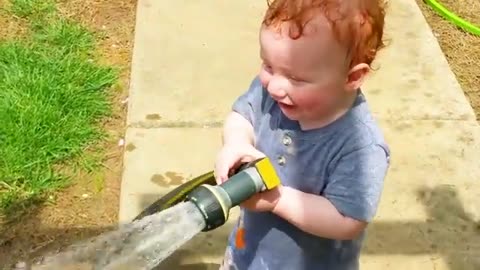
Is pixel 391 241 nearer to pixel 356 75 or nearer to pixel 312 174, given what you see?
pixel 312 174

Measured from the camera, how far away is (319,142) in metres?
1.73

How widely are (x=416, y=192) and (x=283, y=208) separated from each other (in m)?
1.28

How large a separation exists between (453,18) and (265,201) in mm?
2440

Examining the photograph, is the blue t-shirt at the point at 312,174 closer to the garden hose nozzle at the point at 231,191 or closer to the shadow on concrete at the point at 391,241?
the garden hose nozzle at the point at 231,191

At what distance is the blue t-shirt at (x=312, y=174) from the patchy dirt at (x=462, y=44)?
Answer: 1.66 meters

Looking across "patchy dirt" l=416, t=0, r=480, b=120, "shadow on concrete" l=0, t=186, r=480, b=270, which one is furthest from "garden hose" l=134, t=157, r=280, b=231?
"patchy dirt" l=416, t=0, r=480, b=120

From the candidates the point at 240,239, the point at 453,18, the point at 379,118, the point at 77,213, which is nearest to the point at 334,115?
the point at 240,239

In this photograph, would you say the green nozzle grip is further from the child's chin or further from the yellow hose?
the yellow hose

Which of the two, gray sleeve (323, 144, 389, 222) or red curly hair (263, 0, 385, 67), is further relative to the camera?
gray sleeve (323, 144, 389, 222)

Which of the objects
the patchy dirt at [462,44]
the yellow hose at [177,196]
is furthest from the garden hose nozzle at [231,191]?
the patchy dirt at [462,44]

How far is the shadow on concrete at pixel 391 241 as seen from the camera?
104 inches

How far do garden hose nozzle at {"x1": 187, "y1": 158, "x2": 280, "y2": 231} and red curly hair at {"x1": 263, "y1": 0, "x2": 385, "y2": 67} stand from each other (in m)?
0.25

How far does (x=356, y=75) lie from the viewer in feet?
5.38

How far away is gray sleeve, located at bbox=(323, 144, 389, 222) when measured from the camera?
1.69 meters
